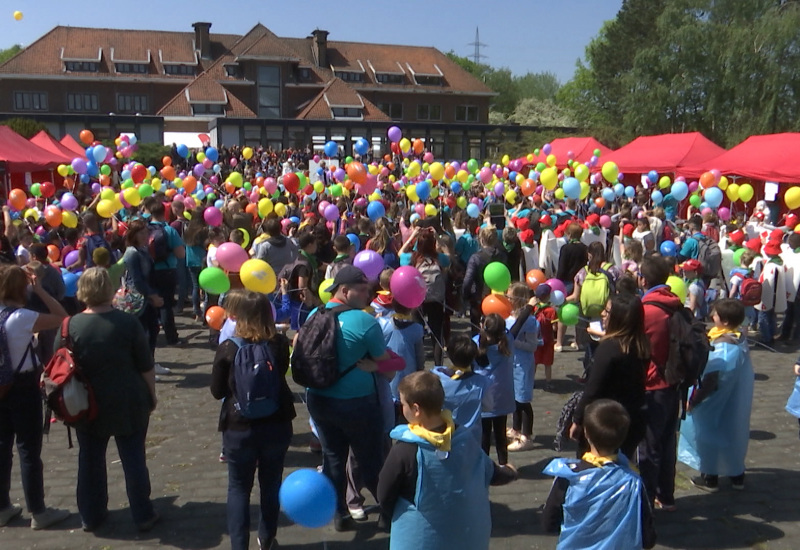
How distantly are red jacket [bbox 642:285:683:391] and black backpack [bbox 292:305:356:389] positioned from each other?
170 cm

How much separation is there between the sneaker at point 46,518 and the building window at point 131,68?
5001 cm

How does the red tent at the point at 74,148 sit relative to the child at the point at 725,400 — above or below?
above

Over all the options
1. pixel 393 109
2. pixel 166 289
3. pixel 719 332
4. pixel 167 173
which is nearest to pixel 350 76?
pixel 393 109

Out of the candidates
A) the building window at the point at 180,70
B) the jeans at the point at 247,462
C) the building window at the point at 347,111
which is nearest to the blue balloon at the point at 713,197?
the jeans at the point at 247,462

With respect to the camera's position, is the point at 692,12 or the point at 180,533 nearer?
the point at 180,533

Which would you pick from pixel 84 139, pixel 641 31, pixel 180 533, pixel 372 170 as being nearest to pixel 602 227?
pixel 372 170

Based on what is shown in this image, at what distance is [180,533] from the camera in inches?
166

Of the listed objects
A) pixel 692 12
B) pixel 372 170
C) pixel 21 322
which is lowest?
pixel 21 322

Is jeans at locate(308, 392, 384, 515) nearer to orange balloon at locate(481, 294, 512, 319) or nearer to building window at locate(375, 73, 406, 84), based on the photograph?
orange balloon at locate(481, 294, 512, 319)

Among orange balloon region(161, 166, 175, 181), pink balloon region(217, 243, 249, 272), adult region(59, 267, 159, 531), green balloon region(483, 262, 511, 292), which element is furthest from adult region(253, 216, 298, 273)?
orange balloon region(161, 166, 175, 181)

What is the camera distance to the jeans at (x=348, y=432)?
3.82m

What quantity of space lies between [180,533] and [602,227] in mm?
9035

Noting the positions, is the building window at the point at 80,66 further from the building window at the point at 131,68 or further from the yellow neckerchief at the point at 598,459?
the yellow neckerchief at the point at 598,459

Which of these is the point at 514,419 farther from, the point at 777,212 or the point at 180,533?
the point at 777,212
